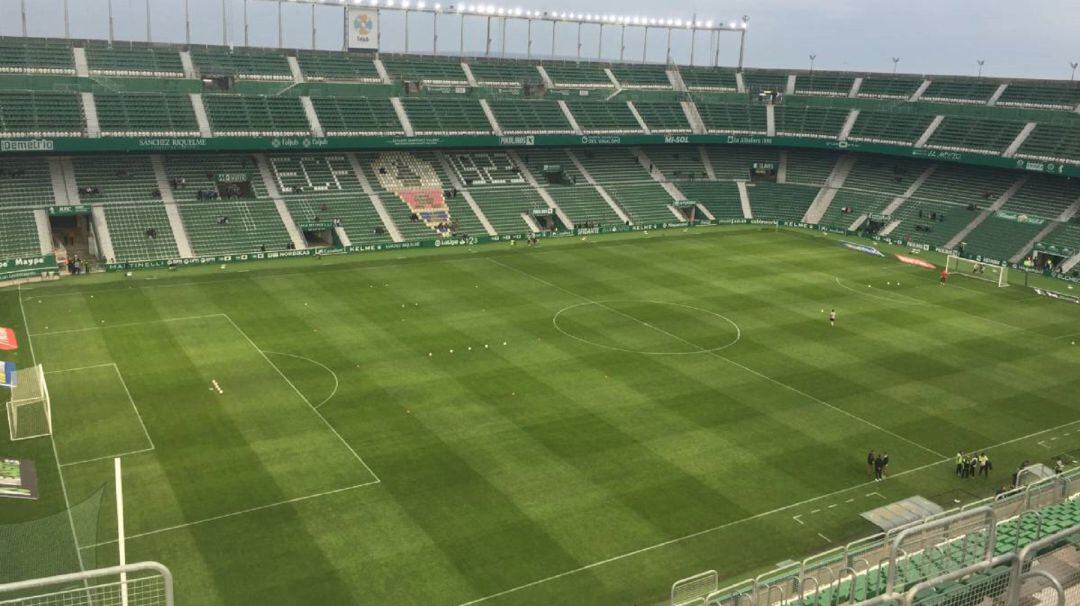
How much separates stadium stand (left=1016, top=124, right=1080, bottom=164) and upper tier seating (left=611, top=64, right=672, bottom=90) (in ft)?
127

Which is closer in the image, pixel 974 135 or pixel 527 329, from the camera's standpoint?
pixel 527 329

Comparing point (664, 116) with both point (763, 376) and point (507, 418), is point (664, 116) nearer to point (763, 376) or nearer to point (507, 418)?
point (763, 376)

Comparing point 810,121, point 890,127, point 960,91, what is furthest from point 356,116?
point 960,91

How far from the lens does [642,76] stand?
10219 cm

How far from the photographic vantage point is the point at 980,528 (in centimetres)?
1783

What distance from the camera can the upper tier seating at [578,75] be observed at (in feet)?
319

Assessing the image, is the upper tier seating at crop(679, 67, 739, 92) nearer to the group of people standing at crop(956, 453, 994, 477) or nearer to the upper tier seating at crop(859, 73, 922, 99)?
the upper tier seating at crop(859, 73, 922, 99)

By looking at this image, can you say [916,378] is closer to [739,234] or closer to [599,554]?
[599,554]

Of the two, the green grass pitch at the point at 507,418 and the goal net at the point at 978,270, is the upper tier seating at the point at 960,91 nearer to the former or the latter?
the goal net at the point at 978,270

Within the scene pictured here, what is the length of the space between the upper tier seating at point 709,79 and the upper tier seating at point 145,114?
186 feet

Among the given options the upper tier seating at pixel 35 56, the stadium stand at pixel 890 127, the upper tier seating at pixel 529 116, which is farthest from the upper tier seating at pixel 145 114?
the stadium stand at pixel 890 127

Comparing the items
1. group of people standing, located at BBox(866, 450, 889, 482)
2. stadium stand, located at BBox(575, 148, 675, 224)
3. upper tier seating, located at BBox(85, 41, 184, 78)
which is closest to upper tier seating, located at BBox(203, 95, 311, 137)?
upper tier seating, located at BBox(85, 41, 184, 78)

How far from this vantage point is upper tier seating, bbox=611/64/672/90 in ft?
330

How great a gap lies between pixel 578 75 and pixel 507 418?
71379 mm
